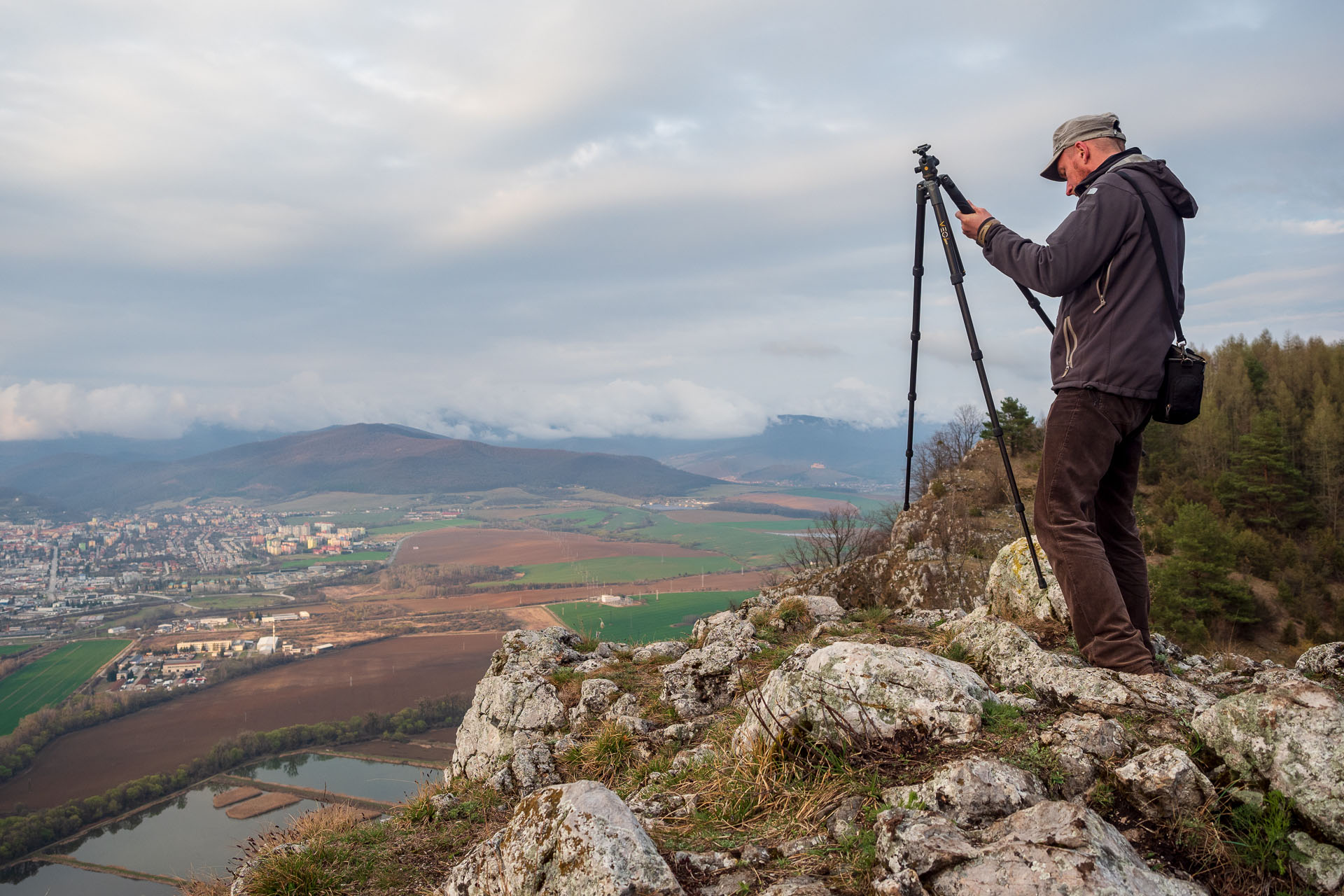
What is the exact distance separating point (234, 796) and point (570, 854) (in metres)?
40.2

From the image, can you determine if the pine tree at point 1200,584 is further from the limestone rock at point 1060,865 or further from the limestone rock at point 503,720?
the limestone rock at point 1060,865

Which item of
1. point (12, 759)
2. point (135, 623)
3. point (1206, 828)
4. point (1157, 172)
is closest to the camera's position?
point (1206, 828)

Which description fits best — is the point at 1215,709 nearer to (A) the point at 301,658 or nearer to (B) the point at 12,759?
(B) the point at 12,759

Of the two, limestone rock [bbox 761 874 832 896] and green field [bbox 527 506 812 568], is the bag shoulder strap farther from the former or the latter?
green field [bbox 527 506 812 568]

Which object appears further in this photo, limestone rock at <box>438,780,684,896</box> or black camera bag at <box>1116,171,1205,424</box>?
black camera bag at <box>1116,171,1205,424</box>

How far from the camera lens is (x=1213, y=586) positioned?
32656 mm

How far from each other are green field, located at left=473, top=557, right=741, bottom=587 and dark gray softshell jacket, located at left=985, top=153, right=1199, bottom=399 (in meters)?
81.7

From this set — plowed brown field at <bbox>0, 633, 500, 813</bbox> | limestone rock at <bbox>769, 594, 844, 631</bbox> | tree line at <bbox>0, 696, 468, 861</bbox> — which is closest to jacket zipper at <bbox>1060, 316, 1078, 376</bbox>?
limestone rock at <bbox>769, 594, 844, 631</bbox>

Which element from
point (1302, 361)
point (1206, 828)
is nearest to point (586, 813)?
point (1206, 828)

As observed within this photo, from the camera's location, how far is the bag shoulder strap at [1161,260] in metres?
4.37

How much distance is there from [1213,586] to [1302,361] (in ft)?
136

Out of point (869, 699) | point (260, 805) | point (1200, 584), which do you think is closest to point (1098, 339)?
point (869, 699)

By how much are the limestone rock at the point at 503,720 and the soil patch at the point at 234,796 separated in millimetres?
32712

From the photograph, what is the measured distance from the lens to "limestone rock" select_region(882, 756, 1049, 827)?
129 inches
